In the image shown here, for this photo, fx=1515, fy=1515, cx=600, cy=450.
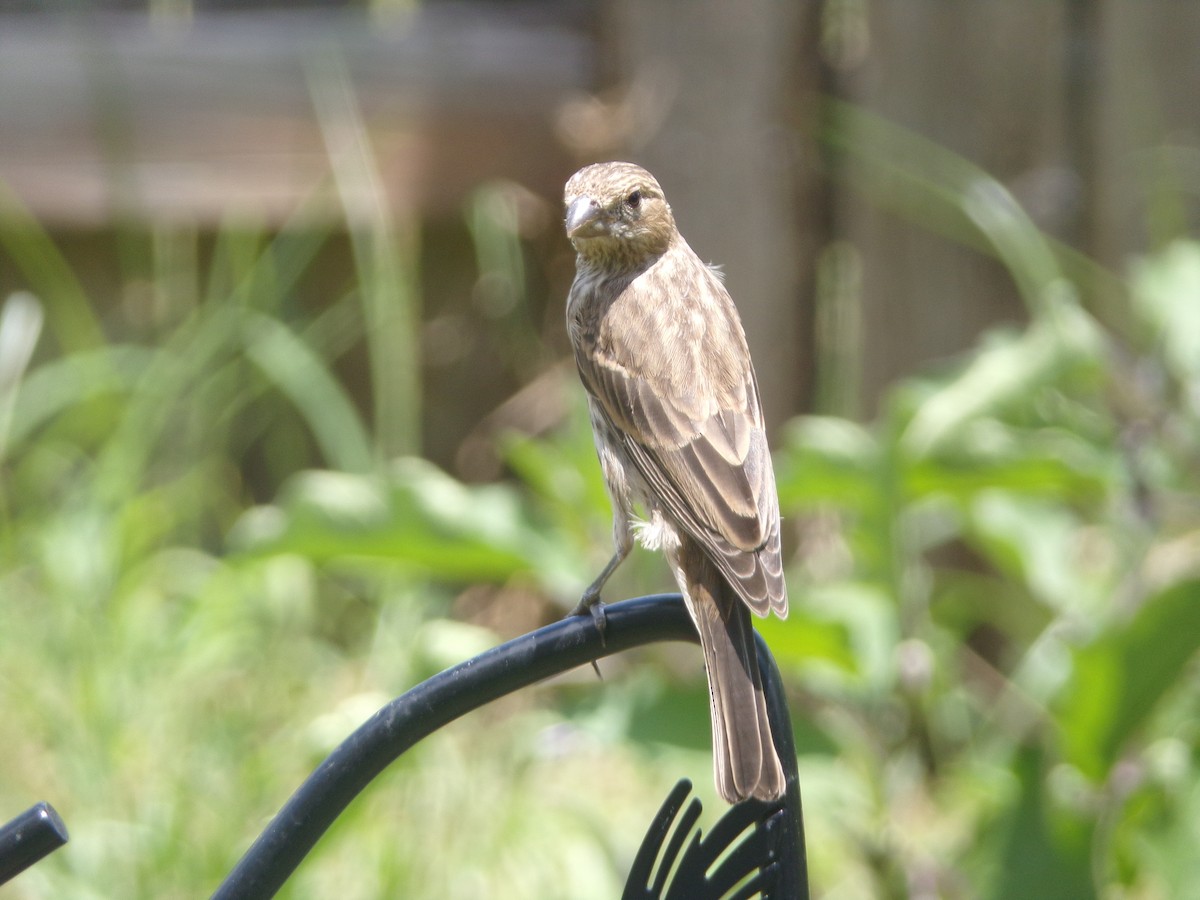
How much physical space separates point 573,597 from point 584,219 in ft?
3.54

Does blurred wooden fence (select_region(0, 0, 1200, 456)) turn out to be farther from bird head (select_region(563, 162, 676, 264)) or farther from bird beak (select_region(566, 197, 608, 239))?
bird beak (select_region(566, 197, 608, 239))

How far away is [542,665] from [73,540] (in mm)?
2180

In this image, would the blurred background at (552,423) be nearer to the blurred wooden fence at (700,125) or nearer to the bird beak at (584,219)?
the blurred wooden fence at (700,125)

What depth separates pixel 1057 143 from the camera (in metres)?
4.26

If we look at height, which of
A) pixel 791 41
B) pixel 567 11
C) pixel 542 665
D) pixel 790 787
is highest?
pixel 567 11

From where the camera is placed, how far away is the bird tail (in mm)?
1907

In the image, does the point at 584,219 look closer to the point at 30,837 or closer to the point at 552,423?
the point at 30,837

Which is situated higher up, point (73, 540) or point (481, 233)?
point (481, 233)

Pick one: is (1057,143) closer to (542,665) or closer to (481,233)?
(481,233)

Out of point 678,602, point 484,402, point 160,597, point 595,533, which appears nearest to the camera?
point 678,602

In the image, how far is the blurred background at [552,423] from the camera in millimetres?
3115

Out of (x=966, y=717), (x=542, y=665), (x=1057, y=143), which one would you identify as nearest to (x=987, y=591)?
(x=966, y=717)

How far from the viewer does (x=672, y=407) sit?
258 cm

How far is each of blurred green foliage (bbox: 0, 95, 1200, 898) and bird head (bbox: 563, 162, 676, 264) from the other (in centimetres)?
51
